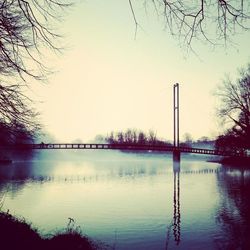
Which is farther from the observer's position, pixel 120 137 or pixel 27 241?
pixel 120 137

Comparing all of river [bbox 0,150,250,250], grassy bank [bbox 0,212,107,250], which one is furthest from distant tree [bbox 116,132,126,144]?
grassy bank [bbox 0,212,107,250]

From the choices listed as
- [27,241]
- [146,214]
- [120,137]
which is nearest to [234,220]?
[146,214]

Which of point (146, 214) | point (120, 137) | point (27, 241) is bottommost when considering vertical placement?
point (146, 214)

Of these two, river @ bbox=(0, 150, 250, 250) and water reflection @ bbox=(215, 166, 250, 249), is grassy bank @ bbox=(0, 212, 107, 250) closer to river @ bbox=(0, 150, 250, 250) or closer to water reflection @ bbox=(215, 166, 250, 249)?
river @ bbox=(0, 150, 250, 250)

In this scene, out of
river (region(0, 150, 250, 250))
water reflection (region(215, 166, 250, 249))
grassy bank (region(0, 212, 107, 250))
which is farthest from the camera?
river (region(0, 150, 250, 250))

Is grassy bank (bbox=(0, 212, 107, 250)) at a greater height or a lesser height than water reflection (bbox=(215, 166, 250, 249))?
greater

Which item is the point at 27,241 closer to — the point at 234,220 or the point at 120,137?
the point at 234,220

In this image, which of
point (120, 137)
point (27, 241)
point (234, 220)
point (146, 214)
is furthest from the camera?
point (120, 137)

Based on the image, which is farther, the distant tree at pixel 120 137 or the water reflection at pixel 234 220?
the distant tree at pixel 120 137

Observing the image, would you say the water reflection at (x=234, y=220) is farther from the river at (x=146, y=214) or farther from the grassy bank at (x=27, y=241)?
the grassy bank at (x=27, y=241)

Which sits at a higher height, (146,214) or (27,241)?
(27,241)

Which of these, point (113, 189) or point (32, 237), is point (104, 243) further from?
point (113, 189)

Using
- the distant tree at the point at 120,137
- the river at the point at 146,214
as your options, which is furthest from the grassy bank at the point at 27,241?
the distant tree at the point at 120,137

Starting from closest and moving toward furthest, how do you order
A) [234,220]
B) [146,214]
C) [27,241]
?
1. [27,241]
2. [234,220]
3. [146,214]
